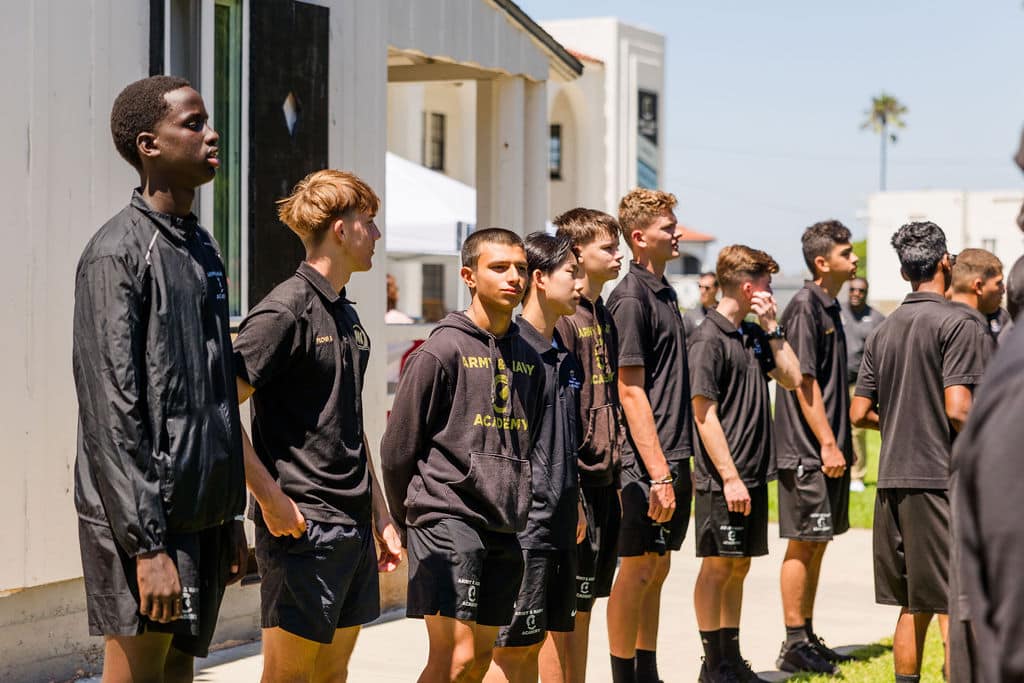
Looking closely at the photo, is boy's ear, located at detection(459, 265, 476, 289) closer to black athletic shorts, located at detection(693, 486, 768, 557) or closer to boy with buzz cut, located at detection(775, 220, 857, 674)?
black athletic shorts, located at detection(693, 486, 768, 557)

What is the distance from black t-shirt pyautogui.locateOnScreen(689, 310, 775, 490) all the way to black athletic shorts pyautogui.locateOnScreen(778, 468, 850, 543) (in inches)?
23.1

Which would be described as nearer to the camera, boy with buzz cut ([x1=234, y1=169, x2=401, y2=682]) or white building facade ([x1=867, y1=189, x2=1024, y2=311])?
boy with buzz cut ([x1=234, y1=169, x2=401, y2=682])

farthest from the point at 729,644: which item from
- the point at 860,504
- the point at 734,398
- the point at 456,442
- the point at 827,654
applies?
the point at 860,504

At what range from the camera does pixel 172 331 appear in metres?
3.72

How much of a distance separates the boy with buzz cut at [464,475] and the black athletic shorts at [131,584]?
1.19 m

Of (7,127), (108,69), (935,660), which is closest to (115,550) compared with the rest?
(7,127)

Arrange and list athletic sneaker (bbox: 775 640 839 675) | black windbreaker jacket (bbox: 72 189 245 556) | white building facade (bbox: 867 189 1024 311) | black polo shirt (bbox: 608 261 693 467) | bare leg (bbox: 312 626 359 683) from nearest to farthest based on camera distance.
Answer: black windbreaker jacket (bbox: 72 189 245 556) < bare leg (bbox: 312 626 359 683) < black polo shirt (bbox: 608 261 693 467) < athletic sneaker (bbox: 775 640 839 675) < white building facade (bbox: 867 189 1024 311)

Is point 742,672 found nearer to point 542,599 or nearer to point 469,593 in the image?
point 542,599

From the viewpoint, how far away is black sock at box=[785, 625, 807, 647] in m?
7.93

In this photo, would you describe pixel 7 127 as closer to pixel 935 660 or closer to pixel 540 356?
pixel 540 356

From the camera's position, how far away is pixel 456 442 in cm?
499

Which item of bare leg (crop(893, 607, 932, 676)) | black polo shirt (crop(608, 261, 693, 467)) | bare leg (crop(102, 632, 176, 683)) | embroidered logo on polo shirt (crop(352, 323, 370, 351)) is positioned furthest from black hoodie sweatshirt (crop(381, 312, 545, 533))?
bare leg (crop(893, 607, 932, 676))

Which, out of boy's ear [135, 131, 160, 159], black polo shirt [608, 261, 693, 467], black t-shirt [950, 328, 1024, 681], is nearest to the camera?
black t-shirt [950, 328, 1024, 681]

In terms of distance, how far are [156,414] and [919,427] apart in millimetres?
3924
